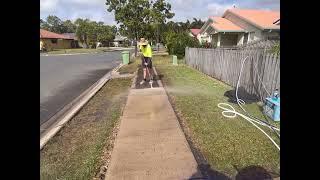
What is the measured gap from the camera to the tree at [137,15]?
32.4 metres

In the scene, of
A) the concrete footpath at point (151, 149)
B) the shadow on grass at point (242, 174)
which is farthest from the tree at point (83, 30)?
the shadow on grass at point (242, 174)

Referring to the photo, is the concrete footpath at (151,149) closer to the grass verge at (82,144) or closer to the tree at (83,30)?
the grass verge at (82,144)

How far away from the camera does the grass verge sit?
4.46 metres

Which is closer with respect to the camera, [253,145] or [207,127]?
[253,145]

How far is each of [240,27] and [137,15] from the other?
10.1 metres

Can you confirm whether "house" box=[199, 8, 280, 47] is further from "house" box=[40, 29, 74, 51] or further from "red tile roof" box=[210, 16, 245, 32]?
"house" box=[40, 29, 74, 51]

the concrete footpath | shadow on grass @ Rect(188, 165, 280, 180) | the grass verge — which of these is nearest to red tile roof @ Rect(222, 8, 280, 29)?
the grass verge

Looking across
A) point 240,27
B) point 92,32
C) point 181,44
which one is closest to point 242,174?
point 181,44

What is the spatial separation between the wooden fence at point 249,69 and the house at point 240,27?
14.4 metres
